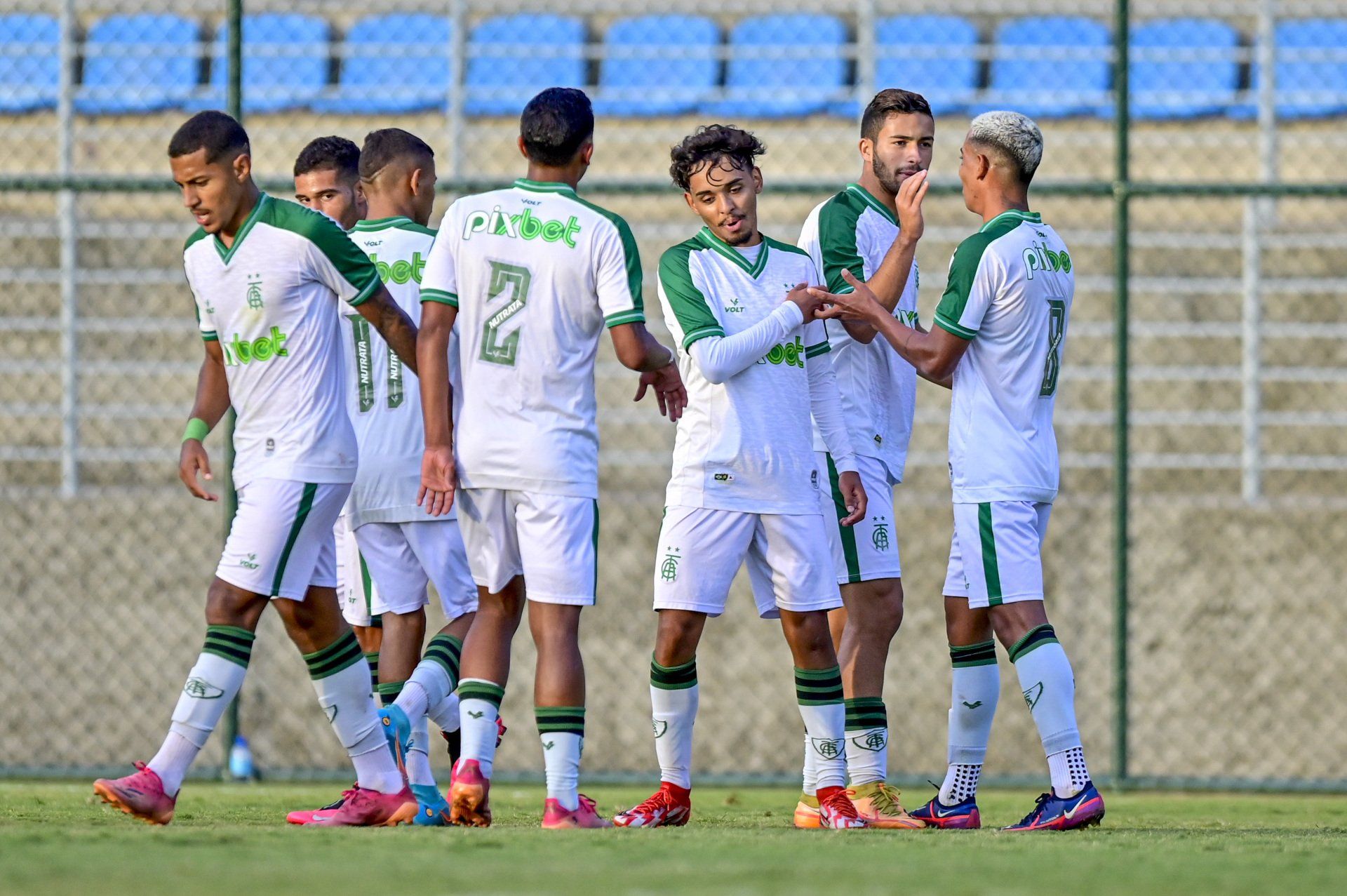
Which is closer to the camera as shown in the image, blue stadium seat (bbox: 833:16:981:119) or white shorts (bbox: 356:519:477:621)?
white shorts (bbox: 356:519:477:621)

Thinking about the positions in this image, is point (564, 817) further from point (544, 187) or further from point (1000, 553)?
point (544, 187)

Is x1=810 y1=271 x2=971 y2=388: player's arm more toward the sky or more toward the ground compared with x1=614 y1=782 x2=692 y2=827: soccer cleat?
more toward the sky

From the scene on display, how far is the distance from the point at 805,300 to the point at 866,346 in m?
0.61

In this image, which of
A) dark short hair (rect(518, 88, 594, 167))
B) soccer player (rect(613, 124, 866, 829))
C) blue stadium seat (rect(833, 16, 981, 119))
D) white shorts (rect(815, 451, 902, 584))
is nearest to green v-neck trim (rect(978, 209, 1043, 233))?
soccer player (rect(613, 124, 866, 829))

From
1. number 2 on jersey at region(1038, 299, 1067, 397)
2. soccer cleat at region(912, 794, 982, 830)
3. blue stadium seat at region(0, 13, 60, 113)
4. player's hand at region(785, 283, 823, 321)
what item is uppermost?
blue stadium seat at region(0, 13, 60, 113)

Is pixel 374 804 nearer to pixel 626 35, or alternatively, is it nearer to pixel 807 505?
pixel 807 505

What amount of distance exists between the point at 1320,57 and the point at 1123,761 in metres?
6.16

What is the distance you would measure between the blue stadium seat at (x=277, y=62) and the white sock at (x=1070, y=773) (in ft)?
24.9

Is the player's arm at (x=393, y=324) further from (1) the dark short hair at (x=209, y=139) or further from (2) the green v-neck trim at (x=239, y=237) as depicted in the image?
(1) the dark short hair at (x=209, y=139)

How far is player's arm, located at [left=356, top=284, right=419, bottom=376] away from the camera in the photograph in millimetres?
5137

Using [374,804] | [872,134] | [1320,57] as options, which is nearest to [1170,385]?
[1320,57]

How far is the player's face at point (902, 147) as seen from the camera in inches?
229

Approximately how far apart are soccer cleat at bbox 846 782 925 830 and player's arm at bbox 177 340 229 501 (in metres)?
2.21

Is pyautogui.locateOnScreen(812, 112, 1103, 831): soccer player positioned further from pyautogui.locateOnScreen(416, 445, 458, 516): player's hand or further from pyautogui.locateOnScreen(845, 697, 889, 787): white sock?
pyautogui.locateOnScreen(416, 445, 458, 516): player's hand
